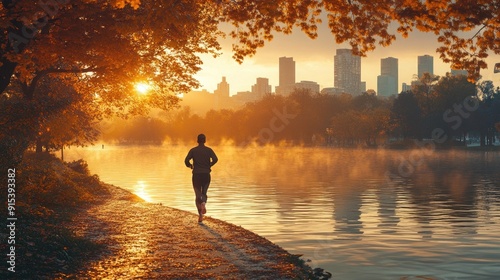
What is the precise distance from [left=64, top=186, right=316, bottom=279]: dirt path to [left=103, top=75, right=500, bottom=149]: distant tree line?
4509 inches

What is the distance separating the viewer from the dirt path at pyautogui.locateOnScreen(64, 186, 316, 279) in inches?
425

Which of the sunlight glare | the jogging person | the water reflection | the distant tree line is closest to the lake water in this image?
the water reflection

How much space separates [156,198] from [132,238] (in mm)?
15012

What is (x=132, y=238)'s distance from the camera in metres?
14.6

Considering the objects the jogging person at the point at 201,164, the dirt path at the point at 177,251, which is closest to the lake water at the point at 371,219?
the dirt path at the point at 177,251

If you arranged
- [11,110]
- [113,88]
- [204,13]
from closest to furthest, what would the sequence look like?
[11,110], [204,13], [113,88]

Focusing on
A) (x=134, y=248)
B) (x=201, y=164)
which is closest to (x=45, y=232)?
(x=134, y=248)

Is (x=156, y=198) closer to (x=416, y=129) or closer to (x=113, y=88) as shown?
(x=113, y=88)

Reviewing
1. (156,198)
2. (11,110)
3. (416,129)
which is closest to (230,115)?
(416,129)

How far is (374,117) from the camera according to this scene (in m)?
141

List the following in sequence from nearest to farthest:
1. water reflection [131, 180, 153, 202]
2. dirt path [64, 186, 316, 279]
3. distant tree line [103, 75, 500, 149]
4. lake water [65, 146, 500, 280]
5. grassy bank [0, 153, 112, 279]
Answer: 1. grassy bank [0, 153, 112, 279]
2. dirt path [64, 186, 316, 279]
3. lake water [65, 146, 500, 280]
4. water reflection [131, 180, 153, 202]
5. distant tree line [103, 75, 500, 149]

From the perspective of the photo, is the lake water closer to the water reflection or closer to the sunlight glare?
the water reflection

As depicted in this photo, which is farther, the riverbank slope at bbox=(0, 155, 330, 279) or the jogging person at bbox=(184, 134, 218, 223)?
the jogging person at bbox=(184, 134, 218, 223)

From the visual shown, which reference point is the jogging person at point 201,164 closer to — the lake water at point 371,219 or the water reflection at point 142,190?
the lake water at point 371,219
